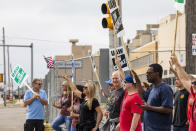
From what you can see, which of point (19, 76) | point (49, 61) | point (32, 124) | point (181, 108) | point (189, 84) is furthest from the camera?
point (49, 61)

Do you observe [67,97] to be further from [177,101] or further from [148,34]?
[148,34]

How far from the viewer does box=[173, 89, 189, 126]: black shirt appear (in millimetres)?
7867

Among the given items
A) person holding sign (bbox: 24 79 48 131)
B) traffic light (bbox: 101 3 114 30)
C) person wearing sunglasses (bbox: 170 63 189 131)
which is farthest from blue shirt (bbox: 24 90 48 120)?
person wearing sunglasses (bbox: 170 63 189 131)

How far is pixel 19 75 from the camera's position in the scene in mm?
12062

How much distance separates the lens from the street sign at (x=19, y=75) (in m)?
11.9

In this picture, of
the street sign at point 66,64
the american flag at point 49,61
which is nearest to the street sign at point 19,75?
the american flag at point 49,61

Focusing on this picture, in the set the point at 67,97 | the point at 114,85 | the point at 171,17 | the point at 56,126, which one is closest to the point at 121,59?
the point at 114,85

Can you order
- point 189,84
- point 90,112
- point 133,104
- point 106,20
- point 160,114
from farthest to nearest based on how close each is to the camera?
point 106,20 < point 90,112 < point 133,104 < point 160,114 < point 189,84

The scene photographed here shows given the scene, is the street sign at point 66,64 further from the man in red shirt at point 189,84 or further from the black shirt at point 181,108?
the man in red shirt at point 189,84

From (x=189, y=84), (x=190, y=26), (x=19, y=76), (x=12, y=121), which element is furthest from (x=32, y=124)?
(x=12, y=121)

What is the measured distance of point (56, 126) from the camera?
1095 cm

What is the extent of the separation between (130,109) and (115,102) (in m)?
0.90

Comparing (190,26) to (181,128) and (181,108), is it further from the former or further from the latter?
(181,128)

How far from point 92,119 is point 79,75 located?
4261 mm
